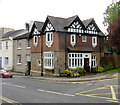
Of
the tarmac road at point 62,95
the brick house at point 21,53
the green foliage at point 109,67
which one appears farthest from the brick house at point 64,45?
the tarmac road at point 62,95

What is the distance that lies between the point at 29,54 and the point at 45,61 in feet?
21.9

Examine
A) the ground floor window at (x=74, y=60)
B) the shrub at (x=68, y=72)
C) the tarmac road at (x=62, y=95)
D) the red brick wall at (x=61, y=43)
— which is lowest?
the tarmac road at (x=62, y=95)

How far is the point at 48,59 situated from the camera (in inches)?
1110

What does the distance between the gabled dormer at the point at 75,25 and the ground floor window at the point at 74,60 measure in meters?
3.41

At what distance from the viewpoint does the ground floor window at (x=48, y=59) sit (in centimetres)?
2744

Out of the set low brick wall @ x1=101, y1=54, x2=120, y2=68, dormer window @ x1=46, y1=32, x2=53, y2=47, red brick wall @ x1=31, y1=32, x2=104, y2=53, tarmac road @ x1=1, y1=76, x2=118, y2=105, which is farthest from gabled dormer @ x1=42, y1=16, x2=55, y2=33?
tarmac road @ x1=1, y1=76, x2=118, y2=105

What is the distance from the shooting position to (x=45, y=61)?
2886 centimetres

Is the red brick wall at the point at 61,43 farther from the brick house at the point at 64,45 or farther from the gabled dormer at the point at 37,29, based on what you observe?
the gabled dormer at the point at 37,29

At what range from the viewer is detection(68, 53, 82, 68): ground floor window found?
27609 mm

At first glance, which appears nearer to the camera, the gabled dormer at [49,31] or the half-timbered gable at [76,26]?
the gabled dormer at [49,31]

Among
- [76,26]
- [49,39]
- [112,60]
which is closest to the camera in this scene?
[49,39]

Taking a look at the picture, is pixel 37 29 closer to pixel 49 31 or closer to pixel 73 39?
pixel 49 31

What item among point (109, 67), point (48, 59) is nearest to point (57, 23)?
point (48, 59)

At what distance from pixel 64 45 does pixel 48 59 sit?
310 cm
